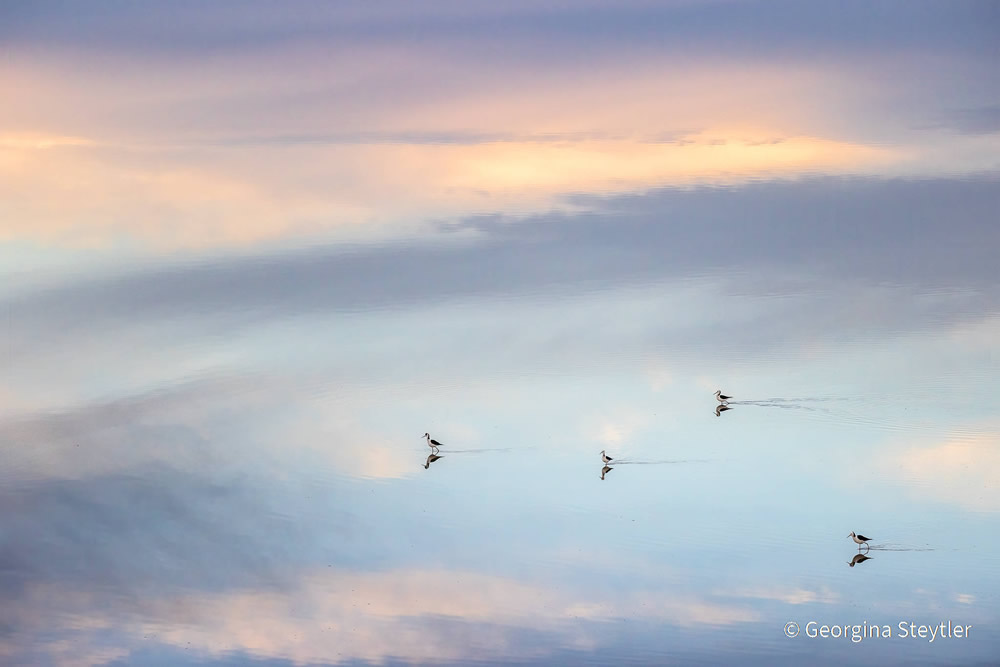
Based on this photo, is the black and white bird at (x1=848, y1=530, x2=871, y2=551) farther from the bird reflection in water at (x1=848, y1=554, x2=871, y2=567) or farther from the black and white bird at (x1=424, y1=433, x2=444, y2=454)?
the black and white bird at (x1=424, y1=433, x2=444, y2=454)

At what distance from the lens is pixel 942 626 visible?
2483cm

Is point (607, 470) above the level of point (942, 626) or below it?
above

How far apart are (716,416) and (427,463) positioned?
17.6 ft

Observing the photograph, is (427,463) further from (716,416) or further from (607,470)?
(716,416)

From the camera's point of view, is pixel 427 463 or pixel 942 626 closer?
pixel 942 626

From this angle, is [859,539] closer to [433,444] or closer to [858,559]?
[858,559]

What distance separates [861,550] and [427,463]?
7.70 metres

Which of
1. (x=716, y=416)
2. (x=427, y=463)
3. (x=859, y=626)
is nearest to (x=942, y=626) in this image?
(x=859, y=626)

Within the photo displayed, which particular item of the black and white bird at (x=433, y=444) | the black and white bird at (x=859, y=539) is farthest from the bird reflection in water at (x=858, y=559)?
the black and white bird at (x=433, y=444)

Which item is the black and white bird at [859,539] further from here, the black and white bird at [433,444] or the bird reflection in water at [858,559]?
the black and white bird at [433,444]

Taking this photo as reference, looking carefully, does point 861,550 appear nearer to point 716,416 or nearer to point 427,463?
point 716,416

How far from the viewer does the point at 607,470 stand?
26391mm

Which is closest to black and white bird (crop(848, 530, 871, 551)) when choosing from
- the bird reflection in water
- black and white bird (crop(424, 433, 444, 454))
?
→ the bird reflection in water

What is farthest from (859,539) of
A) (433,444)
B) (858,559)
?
(433,444)
